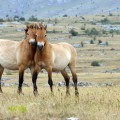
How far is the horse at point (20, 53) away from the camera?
1730cm

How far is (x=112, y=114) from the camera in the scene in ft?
41.3

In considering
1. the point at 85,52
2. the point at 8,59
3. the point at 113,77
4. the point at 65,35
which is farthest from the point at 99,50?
the point at 8,59

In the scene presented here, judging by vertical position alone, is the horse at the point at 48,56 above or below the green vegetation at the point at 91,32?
above

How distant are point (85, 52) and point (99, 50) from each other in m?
4.73

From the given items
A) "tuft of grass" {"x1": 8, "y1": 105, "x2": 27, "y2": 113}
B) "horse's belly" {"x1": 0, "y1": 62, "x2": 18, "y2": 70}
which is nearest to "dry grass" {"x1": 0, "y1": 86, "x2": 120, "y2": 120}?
"tuft of grass" {"x1": 8, "y1": 105, "x2": 27, "y2": 113}

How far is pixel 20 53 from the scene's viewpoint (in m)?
17.6

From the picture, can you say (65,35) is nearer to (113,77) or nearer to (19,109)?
(113,77)

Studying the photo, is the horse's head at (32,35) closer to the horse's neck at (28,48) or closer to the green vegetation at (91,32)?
the horse's neck at (28,48)

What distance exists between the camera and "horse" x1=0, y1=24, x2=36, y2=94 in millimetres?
17297

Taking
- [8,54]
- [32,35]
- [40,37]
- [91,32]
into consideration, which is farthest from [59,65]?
[91,32]

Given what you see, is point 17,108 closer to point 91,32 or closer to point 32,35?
point 32,35

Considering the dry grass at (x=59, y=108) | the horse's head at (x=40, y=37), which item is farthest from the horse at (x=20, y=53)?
the dry grass at (x=59, y=108)

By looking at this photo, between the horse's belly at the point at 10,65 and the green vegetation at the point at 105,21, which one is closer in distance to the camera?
the horse's belly at the point at 10,65

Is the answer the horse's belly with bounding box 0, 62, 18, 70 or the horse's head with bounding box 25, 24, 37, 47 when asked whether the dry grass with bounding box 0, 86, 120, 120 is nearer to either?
the horse's head with bounding box 25, 24, 37, 47
